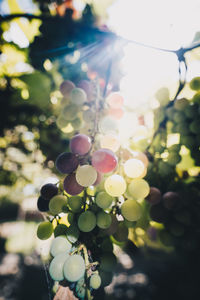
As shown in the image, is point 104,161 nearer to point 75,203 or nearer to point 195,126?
point 75,203

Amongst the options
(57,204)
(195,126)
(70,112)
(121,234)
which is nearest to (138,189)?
(121,234)

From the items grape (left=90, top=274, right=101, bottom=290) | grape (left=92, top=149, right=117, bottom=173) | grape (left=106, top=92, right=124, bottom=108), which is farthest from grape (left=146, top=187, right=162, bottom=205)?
grape (left=106, top=92, right=124, bottom=108)

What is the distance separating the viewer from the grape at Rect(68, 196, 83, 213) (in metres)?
0.68

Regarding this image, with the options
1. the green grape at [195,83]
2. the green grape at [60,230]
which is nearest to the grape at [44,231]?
the green grape at [60,230]

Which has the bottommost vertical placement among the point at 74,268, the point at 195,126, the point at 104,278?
the point at 104,278

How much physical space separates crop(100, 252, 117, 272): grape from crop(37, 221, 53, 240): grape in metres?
0.22

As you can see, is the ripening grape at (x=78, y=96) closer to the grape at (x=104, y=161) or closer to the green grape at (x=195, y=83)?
the grape at (x=104, y=161)

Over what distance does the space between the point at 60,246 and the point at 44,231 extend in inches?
4.9

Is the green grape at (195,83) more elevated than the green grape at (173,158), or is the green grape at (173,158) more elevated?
the green grape at (195,83)

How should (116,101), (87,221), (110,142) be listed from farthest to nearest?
1. (116,101)
2. (110,142)
3. (87,221)

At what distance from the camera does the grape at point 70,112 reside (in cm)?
94

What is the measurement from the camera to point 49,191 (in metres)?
0.74

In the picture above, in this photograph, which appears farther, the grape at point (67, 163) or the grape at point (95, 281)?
the grape at point (67, 163)

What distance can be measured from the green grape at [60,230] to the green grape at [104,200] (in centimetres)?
16
